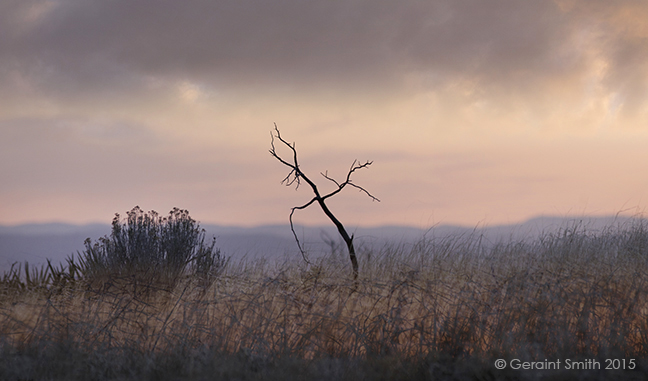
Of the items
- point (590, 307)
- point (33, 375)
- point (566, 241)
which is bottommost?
point (33, 375)

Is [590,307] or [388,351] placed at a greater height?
[590,307]

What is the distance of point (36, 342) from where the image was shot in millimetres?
4996

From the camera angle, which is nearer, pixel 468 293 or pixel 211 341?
pixel 211 341

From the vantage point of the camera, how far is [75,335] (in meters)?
4.91

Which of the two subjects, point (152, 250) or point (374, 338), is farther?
point (152, 250)

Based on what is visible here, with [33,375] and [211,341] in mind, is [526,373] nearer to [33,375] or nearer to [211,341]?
[211,341]

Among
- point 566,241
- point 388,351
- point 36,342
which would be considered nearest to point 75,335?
point 36,342

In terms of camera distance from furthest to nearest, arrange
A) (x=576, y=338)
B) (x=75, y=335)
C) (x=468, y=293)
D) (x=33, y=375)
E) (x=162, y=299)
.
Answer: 1. (x=162, y=299)
2. (x=468, y=293)
3. (x=75, y=335)
4. (x=576, y=338)
5. (x=33, y=375)

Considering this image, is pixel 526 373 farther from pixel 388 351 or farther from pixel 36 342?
pixel 36 342

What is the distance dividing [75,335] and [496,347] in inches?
166

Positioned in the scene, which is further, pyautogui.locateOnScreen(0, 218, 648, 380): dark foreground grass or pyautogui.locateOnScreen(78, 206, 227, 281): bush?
pyautogui.locateOnScreen(78, 206, 227, 281): bush

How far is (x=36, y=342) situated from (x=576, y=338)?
5520 millimetres

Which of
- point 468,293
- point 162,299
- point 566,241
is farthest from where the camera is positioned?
point 566,241

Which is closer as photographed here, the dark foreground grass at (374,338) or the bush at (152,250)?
the dark foreground grass at (374,338)
